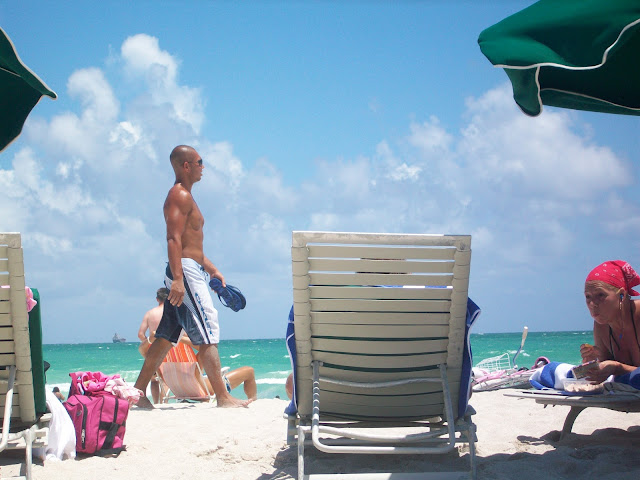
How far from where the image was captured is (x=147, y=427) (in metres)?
4.48

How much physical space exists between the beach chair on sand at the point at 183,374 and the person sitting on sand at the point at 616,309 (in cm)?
434

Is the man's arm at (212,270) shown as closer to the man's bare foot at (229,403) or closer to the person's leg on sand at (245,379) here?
the man's bare foot at (229,403)

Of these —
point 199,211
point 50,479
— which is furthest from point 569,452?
point 199,211

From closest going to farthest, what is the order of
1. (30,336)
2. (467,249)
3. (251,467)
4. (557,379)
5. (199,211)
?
(467,249)
(30,336)
(251,467)
(557,379)
(199,211)

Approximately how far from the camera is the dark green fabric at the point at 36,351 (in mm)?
3188

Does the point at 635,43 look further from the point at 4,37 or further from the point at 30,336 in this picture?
the point at 30,336

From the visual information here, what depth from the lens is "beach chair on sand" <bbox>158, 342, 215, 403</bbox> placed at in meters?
6.73

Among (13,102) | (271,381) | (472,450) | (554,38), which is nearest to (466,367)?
(472,450)

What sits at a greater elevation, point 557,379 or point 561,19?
point 561,19

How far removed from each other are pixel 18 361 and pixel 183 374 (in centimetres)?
370

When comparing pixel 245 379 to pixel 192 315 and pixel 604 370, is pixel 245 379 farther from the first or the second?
pixel 604 370

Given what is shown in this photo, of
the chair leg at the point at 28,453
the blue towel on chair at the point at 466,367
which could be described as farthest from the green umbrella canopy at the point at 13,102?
the blue towel on chair at the point at 466,367

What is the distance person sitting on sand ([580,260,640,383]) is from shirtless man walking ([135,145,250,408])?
3096 mm

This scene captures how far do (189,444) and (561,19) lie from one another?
10.2 ft
